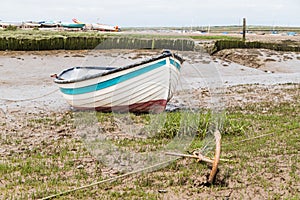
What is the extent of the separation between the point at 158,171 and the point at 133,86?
14.8ft

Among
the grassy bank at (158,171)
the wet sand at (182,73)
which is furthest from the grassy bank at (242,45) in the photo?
the grassy bank at (158,171)

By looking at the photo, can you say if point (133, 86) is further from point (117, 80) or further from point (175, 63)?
point (175, 63)

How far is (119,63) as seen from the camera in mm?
25812

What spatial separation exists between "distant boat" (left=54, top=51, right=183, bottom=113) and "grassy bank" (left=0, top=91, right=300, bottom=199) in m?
1.12

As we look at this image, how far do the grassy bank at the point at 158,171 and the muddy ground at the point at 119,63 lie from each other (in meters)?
0.08

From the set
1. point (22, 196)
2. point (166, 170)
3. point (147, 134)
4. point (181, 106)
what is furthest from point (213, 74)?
point (22, 196)

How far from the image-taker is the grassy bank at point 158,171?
6160 mm

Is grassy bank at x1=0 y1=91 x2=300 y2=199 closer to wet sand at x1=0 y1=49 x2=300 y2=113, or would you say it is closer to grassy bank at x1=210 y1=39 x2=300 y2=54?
wet sand at x1=0 y1=49 x2=300 y2=113

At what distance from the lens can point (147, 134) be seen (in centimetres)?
942

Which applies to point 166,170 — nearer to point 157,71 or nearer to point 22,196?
point 22,196

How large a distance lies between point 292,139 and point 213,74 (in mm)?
10407

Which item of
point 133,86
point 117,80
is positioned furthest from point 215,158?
point 117,80

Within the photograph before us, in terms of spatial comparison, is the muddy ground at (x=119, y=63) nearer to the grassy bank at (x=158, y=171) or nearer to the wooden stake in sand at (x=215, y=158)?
the grassy bank at (x=158, y=171)

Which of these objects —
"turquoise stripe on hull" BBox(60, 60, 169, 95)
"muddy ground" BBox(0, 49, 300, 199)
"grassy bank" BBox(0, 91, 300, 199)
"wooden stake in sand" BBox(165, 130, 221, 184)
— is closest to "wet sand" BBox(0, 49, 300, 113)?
"muddy ground" BBox(0, 49, 300, 199)
